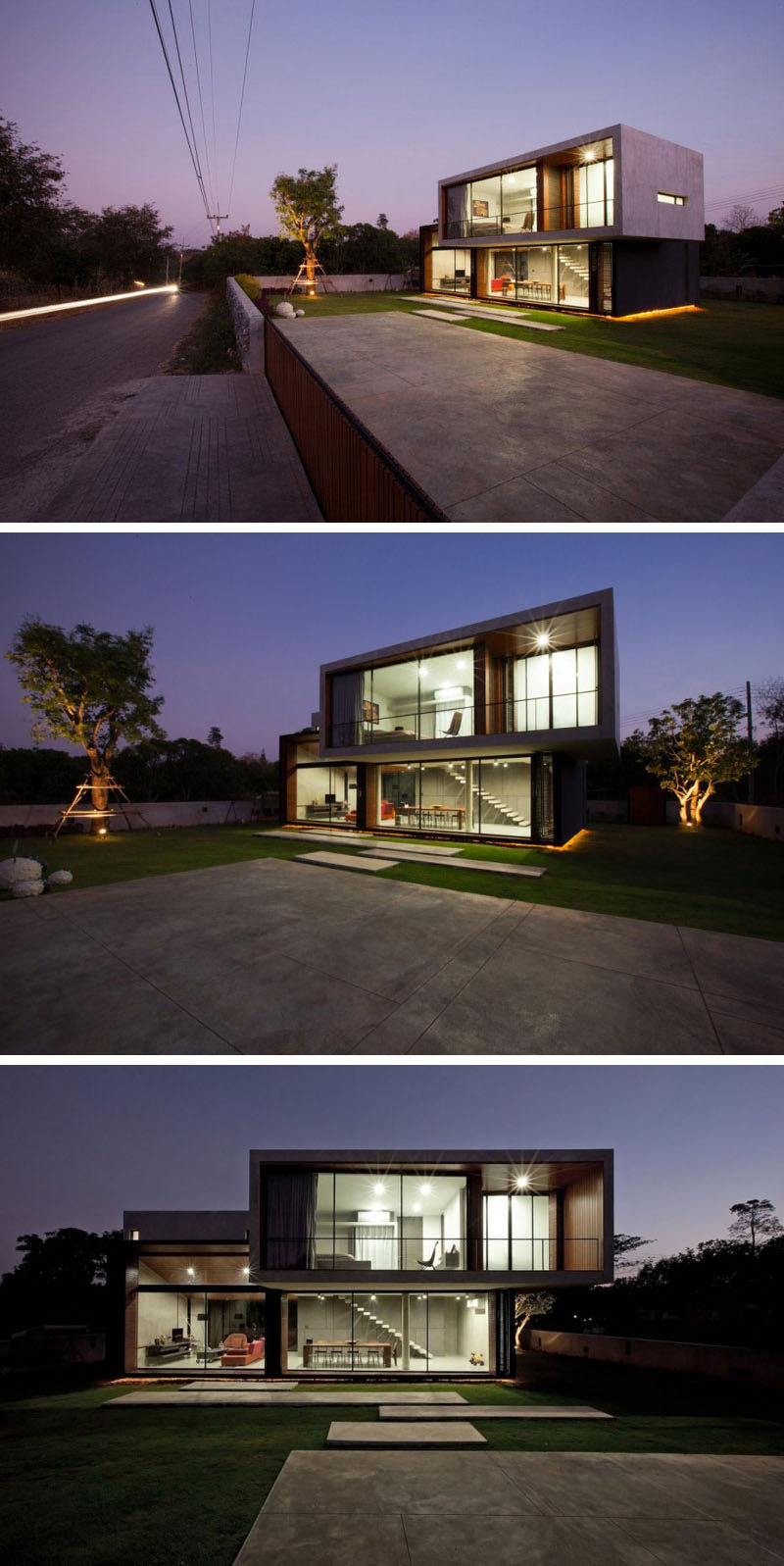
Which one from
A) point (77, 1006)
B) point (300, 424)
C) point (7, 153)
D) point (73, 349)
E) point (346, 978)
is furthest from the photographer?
point (7, 153)

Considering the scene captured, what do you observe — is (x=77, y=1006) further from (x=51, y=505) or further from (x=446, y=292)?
(x=446, y=292)

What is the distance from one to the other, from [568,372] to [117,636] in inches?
500

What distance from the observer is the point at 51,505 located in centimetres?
719

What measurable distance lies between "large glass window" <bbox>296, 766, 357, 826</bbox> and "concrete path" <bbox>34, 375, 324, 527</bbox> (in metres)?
12.9

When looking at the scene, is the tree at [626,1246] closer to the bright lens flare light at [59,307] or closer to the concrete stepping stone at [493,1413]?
the concrete stepping stone at [493,1413]

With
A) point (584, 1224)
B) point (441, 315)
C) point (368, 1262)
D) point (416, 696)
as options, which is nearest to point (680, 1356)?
point (584, 1224)

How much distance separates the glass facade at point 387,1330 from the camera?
1287cm

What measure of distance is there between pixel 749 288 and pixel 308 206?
2011cm

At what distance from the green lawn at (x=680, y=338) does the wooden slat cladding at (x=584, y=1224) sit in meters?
13.0

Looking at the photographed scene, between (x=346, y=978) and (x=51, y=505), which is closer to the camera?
(x=346, y=978)

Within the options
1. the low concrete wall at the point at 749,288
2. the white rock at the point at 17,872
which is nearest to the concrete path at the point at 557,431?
the white rock at the point at 17,872

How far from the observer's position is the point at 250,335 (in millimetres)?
16281

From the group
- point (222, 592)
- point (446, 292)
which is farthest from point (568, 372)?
point (222, 592)

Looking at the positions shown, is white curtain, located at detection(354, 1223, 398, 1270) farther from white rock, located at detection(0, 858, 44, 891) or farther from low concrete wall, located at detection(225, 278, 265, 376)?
low concrete wall, located at detection(225, 278, 265, 376)
